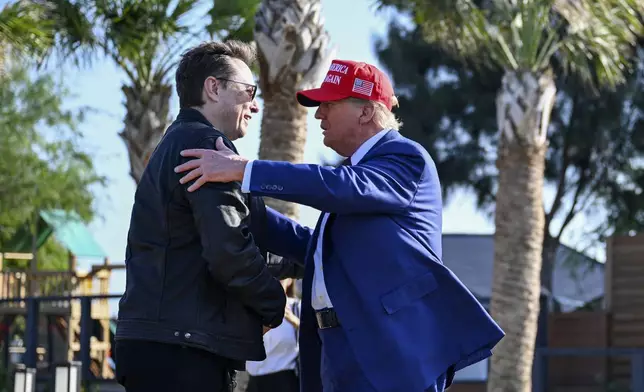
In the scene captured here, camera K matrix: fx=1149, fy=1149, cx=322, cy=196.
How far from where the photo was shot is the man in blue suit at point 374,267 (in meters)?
3.71

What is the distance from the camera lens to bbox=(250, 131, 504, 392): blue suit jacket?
12.2 ft

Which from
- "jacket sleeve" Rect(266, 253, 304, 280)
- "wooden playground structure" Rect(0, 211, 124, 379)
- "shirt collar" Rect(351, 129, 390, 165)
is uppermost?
"shirt collar" Rect(351, 129, 390, 165)

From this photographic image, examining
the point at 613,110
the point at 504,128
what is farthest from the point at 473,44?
the point at 613,110

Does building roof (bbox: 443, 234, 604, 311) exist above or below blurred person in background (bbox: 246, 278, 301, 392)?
below

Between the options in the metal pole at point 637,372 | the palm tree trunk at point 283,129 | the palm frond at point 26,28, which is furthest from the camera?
the palm frond at point 26,28

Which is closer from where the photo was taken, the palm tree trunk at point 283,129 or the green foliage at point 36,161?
the palm tree trunk at point 283,129

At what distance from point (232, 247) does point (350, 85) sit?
78cm

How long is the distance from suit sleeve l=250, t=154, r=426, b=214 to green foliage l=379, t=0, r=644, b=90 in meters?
→ 8.34

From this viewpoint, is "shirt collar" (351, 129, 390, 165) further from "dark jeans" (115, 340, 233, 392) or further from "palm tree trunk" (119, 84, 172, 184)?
"palm tree trunk" (119, 84, 172, 184)

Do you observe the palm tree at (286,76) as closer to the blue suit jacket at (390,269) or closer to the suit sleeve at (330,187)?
the blue suit jacket at (390,269)

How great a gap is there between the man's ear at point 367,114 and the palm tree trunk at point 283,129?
4.90 metres

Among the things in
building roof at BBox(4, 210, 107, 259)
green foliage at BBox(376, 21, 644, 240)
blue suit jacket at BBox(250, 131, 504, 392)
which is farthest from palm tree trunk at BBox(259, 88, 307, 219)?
building roof at BBox(4, 210, 107, 259)

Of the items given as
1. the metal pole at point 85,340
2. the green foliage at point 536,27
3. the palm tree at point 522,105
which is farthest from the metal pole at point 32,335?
the green foliage at point 536,27

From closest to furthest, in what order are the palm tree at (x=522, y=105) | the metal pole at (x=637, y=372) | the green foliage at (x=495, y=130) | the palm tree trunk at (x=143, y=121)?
1. the metal pole at (x=637, y=372)
2. the palm tree at (x=522, y=105)
3. the palm tree trunk at (x=143, y=121)
4. the green foliage at (x=495, y=130)
